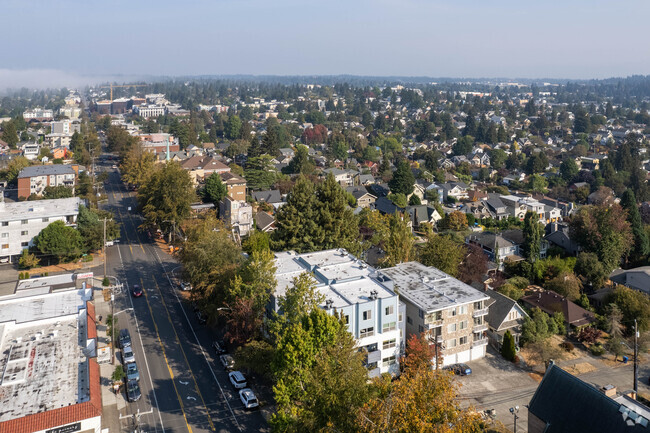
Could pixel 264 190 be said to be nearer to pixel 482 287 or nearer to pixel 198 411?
pixel 482 287

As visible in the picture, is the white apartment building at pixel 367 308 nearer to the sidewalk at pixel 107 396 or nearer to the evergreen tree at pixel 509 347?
the evergreen tree at pixel 509 347

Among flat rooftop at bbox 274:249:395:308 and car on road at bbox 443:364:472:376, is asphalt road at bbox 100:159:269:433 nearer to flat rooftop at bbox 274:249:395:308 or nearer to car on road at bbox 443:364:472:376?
flat rooftop at bbox 274:249:395:308

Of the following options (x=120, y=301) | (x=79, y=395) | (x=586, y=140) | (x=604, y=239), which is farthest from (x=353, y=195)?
(x=586, y=140)

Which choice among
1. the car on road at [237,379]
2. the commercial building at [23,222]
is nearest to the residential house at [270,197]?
the commercial building at [23,222]

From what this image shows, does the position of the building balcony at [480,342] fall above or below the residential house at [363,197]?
below

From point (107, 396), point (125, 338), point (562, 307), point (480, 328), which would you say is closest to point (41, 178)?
point (125, 338)

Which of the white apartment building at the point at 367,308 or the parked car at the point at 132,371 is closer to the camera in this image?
the parked car at the point at 132,371
